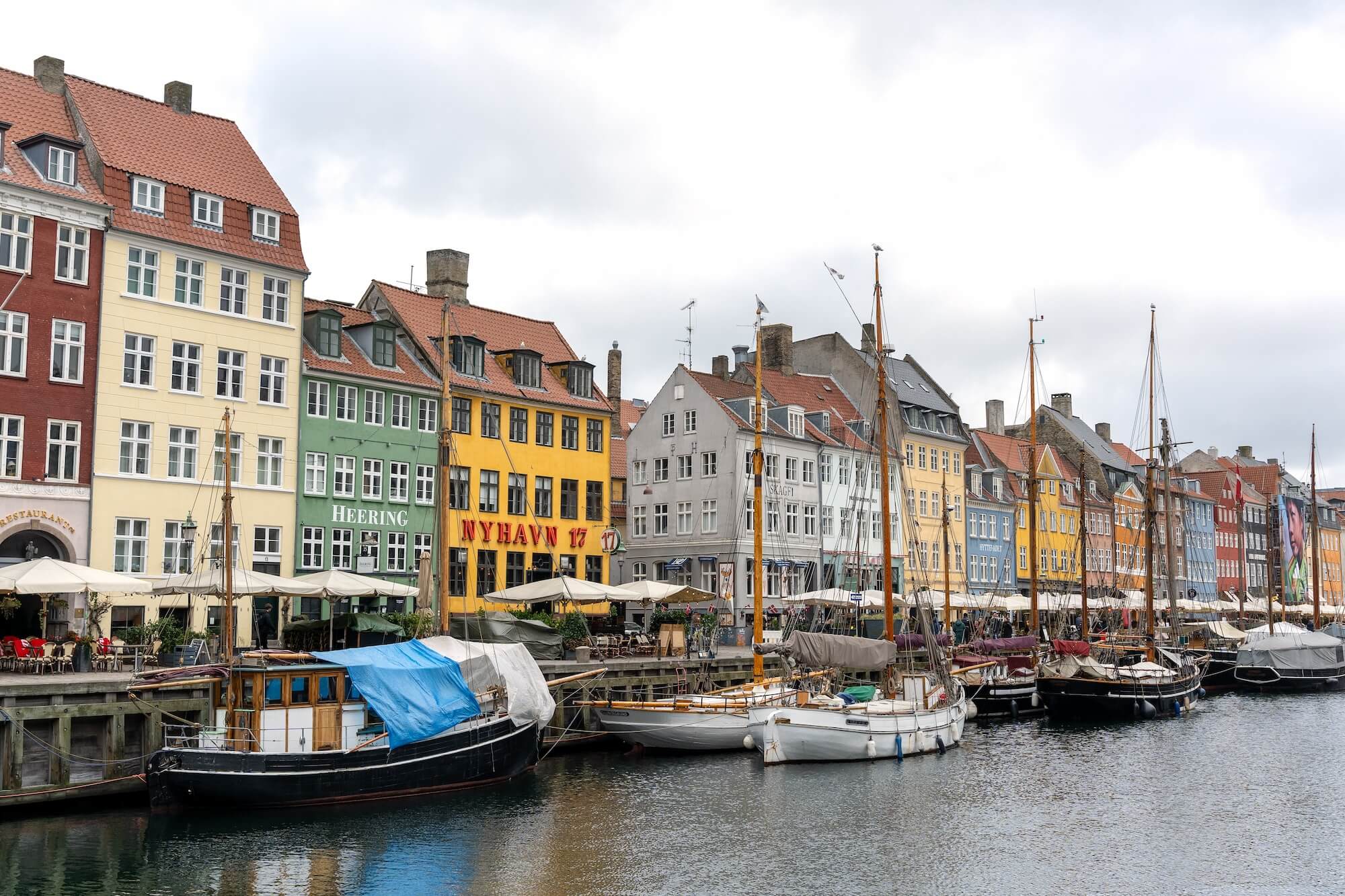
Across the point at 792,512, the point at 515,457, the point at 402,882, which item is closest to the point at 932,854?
the point at 402,882

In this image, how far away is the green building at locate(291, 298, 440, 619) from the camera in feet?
167

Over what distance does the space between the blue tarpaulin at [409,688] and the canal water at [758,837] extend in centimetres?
194

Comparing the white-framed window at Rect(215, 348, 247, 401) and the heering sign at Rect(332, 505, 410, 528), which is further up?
the white-framed window at Rect(215, 348, 247, 401)

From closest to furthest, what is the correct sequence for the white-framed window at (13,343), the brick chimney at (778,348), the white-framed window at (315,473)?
1. the white-framed window at (13,343)
2. the white-framed window at (315,473)
3. the brick chimney at (778,348)

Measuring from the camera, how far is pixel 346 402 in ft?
173

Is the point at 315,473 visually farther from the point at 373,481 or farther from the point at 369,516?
the point at 369,516

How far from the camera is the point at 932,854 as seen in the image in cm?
2747

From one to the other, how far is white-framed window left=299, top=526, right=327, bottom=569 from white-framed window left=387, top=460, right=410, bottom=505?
3599mm

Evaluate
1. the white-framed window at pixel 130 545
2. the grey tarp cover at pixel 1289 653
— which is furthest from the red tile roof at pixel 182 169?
the grey tarp cover at pixel 1289 653

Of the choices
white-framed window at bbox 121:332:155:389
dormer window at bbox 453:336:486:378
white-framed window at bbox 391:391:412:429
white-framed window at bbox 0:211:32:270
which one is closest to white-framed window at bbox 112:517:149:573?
white-framed window at bbox 121:332:155:389

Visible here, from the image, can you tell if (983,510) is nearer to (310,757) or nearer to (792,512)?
(792,512)

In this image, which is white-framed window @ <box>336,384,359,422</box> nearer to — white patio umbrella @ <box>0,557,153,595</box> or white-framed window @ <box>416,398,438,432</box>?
white-framed window @ <box>416,398,438,432</box>

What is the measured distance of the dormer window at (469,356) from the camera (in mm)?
57188

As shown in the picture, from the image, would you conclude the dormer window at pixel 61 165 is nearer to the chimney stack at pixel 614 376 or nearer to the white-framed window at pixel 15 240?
the white-framed window at pixel 15 240
